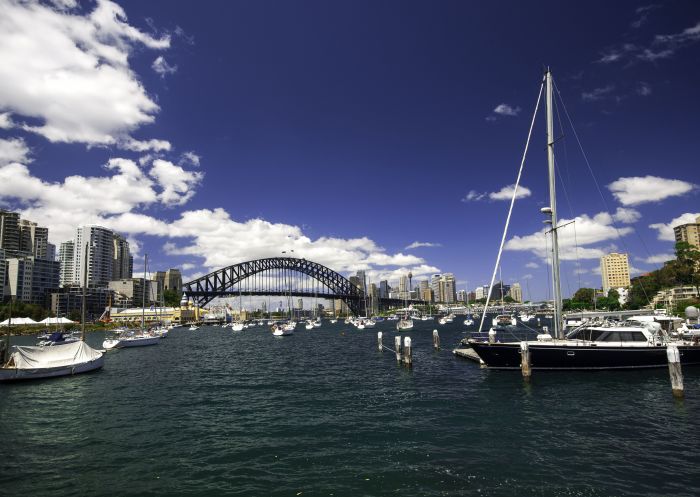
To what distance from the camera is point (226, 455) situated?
17.0 m

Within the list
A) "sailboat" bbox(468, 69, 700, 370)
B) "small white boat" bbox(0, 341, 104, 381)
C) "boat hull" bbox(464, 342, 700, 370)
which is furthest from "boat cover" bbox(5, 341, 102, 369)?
"boat hull" bbox(464, 342, 700, 370)

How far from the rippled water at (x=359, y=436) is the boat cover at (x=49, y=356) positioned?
6.88 ft

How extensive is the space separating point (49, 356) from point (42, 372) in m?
1.68

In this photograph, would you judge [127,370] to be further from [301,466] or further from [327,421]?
[301,466]

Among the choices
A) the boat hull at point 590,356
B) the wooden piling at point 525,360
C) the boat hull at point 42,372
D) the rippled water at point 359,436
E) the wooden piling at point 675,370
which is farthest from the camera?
the boat hull at point 42,372

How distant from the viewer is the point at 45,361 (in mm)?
36719

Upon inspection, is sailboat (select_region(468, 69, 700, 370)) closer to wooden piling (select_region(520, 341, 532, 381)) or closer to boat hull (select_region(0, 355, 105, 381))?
wooden piling (select_region(520, 341, 532, 381))

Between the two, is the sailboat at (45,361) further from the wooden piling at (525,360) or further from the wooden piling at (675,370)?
the wooden piling at (675,370)

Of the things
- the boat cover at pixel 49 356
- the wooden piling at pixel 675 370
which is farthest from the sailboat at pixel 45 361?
the wooden piling at pixel 675 370

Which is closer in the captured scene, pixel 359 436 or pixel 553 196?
pixel 359 436

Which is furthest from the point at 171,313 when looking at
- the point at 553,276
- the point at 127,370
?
the point at 553,276

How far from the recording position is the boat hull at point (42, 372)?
114 ft

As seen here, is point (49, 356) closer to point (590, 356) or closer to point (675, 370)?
point (590, 356)

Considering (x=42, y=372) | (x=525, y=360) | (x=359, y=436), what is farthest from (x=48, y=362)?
(x=525, y=360)
